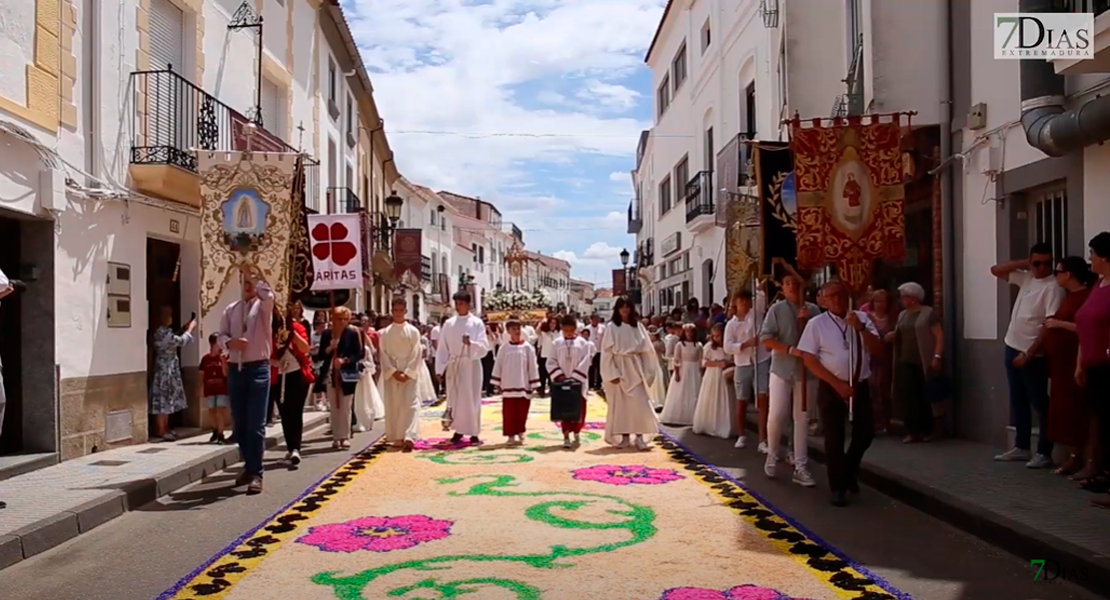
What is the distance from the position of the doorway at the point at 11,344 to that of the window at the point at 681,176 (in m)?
21.3

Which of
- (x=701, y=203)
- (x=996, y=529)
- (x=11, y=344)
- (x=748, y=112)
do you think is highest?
(x=748, y=112)

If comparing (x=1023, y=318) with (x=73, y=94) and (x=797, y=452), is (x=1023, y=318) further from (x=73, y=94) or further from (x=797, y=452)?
(x=73, y=94)

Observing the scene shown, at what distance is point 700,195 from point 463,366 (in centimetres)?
1378

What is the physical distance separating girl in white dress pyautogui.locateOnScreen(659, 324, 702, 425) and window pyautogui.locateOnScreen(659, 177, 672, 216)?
61.2 ft

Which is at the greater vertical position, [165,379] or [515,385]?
[165,379]

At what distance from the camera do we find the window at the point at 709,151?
2625 centimetres

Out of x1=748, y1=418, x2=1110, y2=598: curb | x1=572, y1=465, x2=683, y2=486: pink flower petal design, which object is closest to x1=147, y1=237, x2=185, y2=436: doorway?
x1=572, y1=465, x2=683, y2=486: pink flower petal design

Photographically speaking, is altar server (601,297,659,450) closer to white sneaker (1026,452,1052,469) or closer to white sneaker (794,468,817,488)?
white sneaker (794,468,817,488)

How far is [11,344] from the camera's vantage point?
10578 mm

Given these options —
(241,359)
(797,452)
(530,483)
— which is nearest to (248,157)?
(241,359)

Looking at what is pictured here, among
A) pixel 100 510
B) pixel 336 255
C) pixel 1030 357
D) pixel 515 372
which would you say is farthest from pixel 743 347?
pixel 100 510

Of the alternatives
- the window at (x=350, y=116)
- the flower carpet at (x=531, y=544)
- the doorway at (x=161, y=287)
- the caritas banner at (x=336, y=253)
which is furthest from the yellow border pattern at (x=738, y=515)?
the window at (x=350, y=116)

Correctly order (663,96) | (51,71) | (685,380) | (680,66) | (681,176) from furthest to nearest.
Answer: (663,96) → (681,176) → (680,66) → (685,380) → (51,71)

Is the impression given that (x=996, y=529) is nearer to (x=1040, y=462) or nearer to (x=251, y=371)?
(x=1040, y=462)
